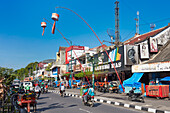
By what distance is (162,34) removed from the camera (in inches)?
992

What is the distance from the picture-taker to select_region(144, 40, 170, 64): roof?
2063 cm

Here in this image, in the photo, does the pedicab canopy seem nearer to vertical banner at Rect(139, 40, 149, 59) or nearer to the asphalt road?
vertical banner at Rect(139, 40, 149, 59)

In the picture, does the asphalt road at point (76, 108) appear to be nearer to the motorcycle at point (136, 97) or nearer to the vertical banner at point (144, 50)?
the motorcycle at point (136, 97)

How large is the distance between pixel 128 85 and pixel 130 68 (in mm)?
4864

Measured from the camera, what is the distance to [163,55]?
21688 mm

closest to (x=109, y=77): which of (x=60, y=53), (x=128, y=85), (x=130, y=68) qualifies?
(x=130, y=68)

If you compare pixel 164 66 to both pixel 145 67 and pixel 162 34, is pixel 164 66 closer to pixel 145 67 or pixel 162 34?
pixel 145 67

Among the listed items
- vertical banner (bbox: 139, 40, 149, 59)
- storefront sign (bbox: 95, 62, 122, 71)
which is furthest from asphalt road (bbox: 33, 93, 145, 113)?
storefront sign (bbox: 95, 62, 122, 71)

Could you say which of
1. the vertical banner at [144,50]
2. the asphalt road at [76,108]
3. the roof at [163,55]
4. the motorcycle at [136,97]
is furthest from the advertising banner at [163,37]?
the asphalt road at [76,108]

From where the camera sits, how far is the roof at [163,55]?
2063cm

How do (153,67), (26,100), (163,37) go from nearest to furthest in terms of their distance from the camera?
(26,100), (153,67), (163,37)

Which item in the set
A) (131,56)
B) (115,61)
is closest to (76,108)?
(131,56)

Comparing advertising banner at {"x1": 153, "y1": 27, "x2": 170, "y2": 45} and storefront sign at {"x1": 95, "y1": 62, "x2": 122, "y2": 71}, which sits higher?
advertising banner at {"x1": 153, "y1": 27, "x2": 170, "y2": 45}

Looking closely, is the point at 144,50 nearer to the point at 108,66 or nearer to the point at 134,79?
the point at 134,79
